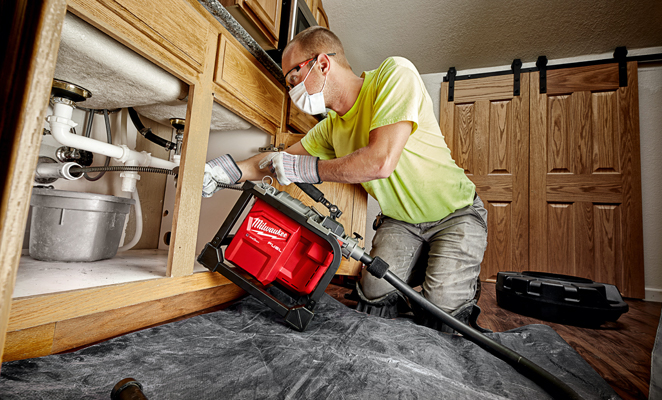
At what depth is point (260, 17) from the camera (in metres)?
1.31

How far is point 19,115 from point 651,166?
324 centimetres

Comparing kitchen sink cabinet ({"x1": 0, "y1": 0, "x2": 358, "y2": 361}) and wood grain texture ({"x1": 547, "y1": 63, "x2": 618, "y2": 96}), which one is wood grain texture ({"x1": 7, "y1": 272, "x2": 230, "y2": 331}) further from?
wood grain texture ({"x1": 547, "y1": 63, "x2": 618, "y2": 96})

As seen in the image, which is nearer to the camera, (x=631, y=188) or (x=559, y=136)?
(x=631, y=188)

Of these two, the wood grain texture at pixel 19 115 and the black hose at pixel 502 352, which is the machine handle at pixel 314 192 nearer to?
the black hose at pixel 502 352

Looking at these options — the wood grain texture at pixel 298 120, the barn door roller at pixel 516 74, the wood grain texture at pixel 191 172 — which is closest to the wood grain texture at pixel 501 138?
the barn door roller at pixel 516 74

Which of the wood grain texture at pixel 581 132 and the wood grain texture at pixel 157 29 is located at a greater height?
the wood grain texture at pixel 581 132

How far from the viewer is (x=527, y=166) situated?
244 cm

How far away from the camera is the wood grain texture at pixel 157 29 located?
0.66 m

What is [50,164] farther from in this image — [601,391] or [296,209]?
[601,391]

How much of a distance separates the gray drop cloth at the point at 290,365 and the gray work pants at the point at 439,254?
1.01 ft

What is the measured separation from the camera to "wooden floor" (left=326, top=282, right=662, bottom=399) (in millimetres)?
→ 754

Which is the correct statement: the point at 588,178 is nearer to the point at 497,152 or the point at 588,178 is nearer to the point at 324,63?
the point at 497,152

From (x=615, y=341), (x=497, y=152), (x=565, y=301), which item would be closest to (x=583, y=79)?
(x=497, y=152)

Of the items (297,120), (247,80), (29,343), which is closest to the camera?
(29,343)
